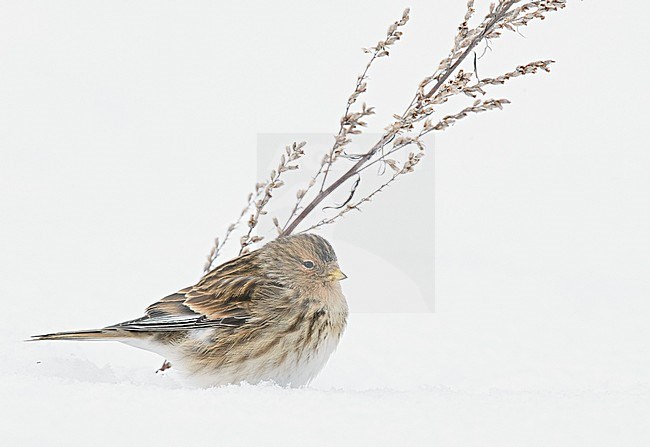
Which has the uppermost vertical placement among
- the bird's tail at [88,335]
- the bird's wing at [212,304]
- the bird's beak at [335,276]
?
the bird's beak at [335,276]

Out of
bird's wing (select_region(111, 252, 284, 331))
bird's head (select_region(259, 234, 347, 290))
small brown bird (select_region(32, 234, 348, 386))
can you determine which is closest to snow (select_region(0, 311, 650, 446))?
small brown bird (select_region(32, 234, 348, 386))

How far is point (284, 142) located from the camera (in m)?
8.59

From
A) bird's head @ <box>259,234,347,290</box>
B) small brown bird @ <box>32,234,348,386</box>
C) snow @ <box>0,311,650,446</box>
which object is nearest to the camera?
snow @ <box>0,311,650,446</box>

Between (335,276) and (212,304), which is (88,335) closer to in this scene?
(212,304)

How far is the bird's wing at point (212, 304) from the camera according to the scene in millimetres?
3504

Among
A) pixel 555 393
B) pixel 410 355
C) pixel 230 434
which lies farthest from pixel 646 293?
pixel 230 434

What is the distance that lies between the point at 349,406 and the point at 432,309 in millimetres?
2942

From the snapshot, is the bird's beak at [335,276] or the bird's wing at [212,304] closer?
the bird's wing at [212,304]

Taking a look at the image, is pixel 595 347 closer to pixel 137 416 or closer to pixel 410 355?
pixel 410 355

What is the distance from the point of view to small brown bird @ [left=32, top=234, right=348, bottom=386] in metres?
3.41

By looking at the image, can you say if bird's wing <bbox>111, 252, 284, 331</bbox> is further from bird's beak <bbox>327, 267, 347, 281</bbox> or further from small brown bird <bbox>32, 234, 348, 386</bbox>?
bird's beak <bbox>327, 267, 347, 281</bbox>

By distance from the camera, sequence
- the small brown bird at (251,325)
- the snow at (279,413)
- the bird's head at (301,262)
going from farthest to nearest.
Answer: the bird's head at (301,262) < the small brown bird at (251,325) < the snow at (279,413)

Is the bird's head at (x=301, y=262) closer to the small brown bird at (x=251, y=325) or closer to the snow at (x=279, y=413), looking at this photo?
the small brown bird at (x=251, y=325)

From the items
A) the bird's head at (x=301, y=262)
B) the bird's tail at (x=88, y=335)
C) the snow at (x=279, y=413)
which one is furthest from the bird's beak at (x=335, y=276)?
the bird's tail at (x=88, y=335)
